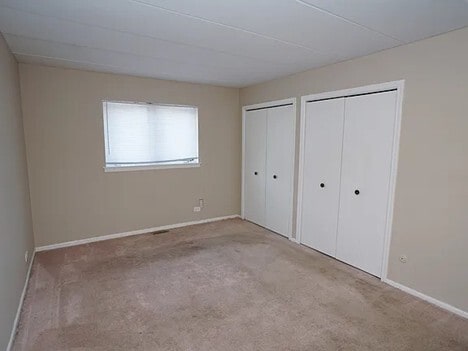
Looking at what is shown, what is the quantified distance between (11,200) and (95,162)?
1534mm

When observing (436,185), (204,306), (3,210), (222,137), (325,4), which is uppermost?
(325,4)

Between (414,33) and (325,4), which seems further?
(414,33)

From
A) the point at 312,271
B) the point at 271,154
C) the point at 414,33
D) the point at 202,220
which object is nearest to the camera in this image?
the point at 414,33

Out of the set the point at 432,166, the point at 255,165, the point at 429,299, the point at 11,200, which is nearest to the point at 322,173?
the point at 432,166

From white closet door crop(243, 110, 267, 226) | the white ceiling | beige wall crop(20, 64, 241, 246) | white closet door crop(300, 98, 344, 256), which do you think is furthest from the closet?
beige wall crop(20, 64, 241, 246)

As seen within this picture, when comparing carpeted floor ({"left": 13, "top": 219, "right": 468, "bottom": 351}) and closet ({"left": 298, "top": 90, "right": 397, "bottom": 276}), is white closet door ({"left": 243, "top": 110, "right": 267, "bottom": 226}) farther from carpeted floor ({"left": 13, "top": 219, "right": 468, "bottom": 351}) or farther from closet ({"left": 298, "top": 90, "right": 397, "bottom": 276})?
carpeted floor ({"left": 13, "top": 219, "right": 468, "bottom": 351})

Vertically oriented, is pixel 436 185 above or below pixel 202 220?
above

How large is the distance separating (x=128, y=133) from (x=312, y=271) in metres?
3.16

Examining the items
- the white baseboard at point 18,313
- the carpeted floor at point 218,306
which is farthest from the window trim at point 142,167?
the white baseboard at point 18,313

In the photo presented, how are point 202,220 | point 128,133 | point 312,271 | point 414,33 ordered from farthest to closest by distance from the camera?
point 202,220 < point 128,133 < point 312,271 < point 414,33

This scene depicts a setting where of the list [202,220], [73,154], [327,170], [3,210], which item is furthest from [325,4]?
[202,220]

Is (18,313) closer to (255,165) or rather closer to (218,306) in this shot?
(218,306)

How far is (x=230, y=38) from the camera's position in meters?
2.48

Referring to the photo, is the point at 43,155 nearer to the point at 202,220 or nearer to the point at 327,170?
the point at 202,220
